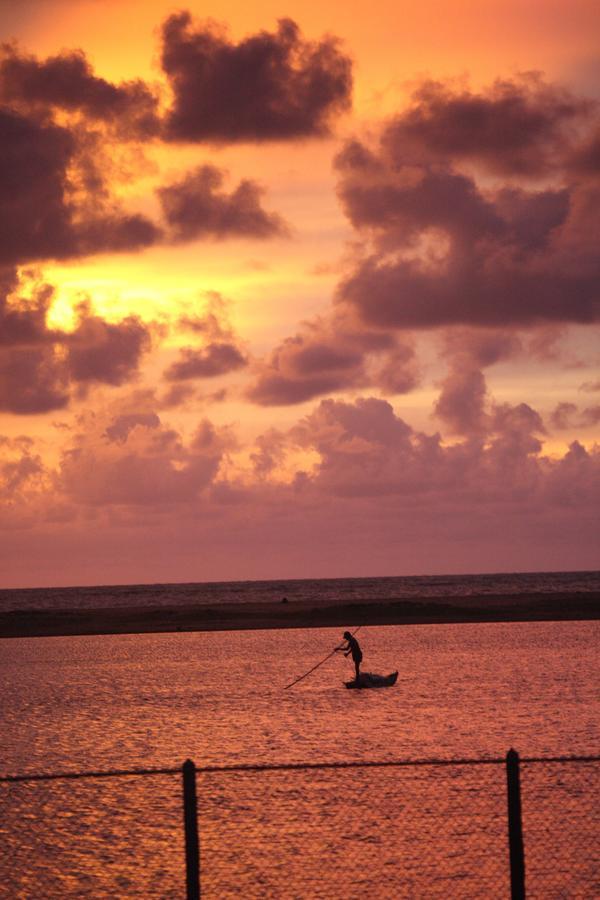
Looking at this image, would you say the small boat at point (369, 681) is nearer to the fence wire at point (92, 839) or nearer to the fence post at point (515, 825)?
the fence wire at point (92, 839)

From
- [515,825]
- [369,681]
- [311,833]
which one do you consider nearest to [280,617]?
[369,681]

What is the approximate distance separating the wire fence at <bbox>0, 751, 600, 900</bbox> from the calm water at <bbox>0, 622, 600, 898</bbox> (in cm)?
5

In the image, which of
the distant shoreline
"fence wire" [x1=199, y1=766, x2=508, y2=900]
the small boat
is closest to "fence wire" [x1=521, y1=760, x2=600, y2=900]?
"fence wire" [x1=199, y1=766, x2=508, y2=900]

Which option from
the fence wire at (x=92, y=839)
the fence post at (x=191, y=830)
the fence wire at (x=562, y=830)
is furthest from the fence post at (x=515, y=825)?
the fence wire at (x=92, y=839)

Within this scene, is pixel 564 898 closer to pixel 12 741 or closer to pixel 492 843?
pixel 492 843

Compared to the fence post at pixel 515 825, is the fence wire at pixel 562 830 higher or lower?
lower

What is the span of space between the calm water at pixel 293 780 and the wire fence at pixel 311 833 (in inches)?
2.1

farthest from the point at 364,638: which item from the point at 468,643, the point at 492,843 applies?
the point at 492,843

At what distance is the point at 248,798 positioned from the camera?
2023 cm

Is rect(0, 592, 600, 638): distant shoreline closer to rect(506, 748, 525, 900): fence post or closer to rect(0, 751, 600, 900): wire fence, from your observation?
rect(0, 751, 600, 900): wire fence

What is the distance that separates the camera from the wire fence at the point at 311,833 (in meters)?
14.0

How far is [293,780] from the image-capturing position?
22.0m

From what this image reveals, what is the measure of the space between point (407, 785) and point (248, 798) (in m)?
2.97

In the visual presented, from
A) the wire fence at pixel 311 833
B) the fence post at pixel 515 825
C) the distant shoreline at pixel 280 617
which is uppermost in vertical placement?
the fence post at pixel 515 825
